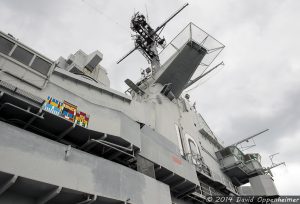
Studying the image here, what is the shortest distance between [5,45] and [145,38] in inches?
788

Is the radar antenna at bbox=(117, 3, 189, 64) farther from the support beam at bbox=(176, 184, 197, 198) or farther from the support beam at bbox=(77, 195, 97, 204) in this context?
the support beam at bbox=(77, 195, 97, 204)

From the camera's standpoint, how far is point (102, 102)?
12.0 metres

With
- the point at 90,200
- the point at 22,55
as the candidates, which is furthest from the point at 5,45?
the point at 90,200

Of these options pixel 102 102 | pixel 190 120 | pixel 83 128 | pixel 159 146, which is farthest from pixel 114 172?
pixel 190 120

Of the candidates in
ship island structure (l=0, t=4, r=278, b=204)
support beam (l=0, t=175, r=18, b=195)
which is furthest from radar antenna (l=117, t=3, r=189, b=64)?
support beam (l=0, t=175, r=18, b=195)

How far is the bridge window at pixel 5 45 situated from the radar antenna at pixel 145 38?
60.4ft

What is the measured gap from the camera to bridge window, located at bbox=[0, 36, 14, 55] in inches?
326

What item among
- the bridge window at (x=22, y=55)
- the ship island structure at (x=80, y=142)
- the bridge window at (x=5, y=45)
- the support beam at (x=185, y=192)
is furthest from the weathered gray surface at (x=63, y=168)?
the support beam at (x=185, y=192)

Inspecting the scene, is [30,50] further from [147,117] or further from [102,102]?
[147,117]

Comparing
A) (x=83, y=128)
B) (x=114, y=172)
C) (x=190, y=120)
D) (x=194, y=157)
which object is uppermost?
(x=190, y=120)

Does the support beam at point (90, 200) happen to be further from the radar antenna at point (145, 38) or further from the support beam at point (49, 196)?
the radar antenna at point (145, 38)

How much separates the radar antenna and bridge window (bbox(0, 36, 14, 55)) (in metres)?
18.4

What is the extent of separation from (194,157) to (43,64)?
11598 millimetres

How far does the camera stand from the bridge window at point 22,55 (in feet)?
28.0
